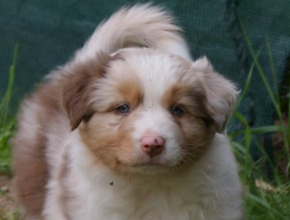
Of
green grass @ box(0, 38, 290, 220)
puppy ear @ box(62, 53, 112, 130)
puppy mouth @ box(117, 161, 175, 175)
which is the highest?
puppy ear @ box(62, 53, 112, 130)

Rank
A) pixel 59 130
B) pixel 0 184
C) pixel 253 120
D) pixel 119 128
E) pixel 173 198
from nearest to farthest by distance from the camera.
A: pixel 119 128
pixel 173 198
pixel 59 130
pixel 0 184
pixel 253 120

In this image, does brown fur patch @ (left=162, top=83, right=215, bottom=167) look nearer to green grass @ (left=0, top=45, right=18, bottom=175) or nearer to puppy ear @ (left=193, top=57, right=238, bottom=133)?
puppy ear @ (left=193, top=57, right=238, bottom=133)

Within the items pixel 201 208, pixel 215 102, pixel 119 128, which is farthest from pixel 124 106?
pixel 201 208

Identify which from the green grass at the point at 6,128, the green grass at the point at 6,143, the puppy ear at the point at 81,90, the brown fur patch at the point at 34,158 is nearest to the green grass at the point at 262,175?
the brown fur patch at the point at 34,158

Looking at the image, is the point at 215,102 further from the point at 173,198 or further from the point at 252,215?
the point at 252,215

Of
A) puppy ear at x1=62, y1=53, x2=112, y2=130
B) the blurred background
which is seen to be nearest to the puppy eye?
puppy ear at x1=62, y1=53, x2=112, y2=130

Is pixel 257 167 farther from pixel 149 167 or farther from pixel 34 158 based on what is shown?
pixel 149 167

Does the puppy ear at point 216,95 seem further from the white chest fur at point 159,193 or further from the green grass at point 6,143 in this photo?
the green grass at point 6,143

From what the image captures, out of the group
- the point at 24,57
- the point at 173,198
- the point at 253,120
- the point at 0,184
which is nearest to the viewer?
the point at 173,198
